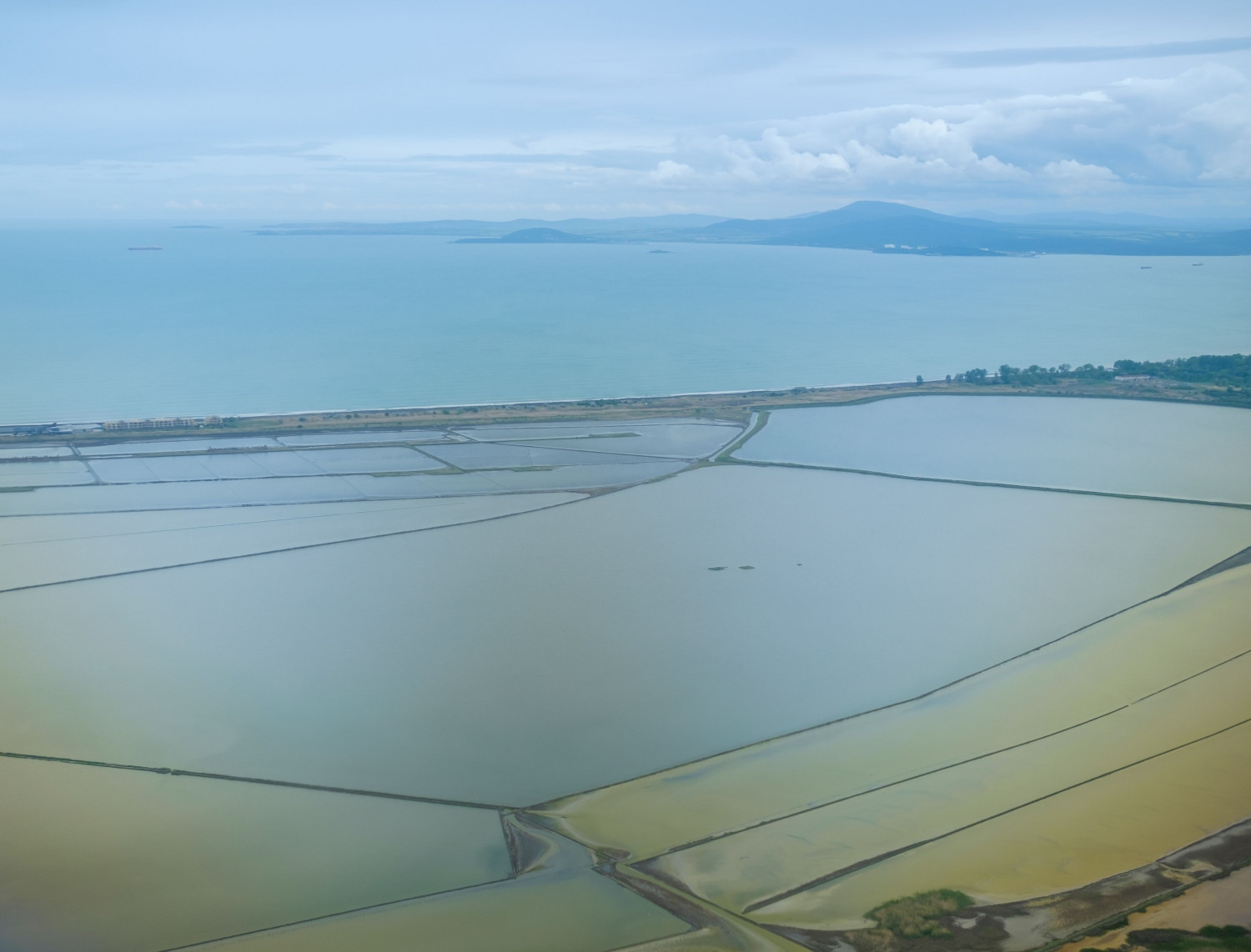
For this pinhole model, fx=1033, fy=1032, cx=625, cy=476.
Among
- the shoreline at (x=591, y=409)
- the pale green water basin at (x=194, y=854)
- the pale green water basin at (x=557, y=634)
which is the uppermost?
the shoreline at (x=591, y=409)

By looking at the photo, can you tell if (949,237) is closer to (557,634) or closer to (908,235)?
(908,235)

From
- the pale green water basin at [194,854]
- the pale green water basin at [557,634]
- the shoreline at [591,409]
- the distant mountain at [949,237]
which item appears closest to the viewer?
the pale green water basin at [194,854]

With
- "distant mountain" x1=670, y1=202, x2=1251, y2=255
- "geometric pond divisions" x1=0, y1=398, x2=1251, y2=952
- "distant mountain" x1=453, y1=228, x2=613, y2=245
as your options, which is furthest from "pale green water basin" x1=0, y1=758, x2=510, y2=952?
"distant mountain" x1=453, y1=228, x2=613, y2=245

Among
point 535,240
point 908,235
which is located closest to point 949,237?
point 908,235

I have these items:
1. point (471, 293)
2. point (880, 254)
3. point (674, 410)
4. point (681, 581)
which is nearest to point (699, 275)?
point (471, 293)

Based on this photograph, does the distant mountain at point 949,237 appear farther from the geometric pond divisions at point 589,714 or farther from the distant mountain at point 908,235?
the geometric pond divisions at point 589,714

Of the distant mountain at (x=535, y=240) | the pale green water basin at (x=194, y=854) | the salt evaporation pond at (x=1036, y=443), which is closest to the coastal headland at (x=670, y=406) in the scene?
the salt evaporation pond at (x=1036, y=443)
